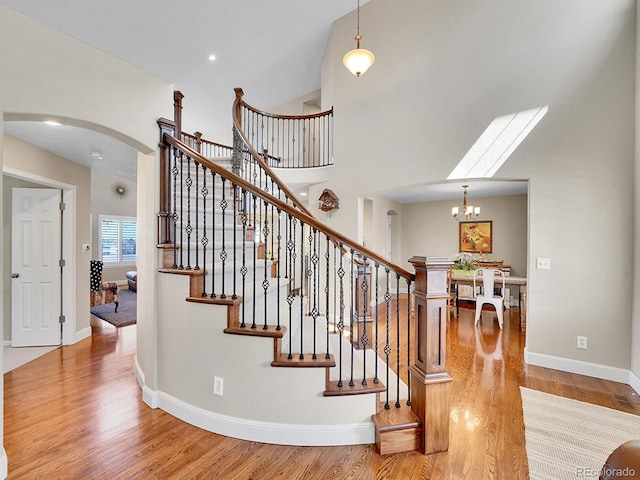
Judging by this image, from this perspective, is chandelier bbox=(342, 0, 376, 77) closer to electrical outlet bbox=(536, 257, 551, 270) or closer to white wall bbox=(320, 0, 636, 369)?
white wall bbox=(320, 0, 636, 369)

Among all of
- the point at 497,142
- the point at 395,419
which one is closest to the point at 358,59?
the point at 497,142

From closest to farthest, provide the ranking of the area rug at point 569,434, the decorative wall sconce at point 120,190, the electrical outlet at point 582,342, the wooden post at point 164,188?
the area rug at point 569,434 < the wooden post at point 164,188 < the electrical outlet at point 582,342 < the decorative wall sconce at point 120,190

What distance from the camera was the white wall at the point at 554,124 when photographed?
9.71 ft

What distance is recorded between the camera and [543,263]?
3.28 meters

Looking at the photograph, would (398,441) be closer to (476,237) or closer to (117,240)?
(476,237)

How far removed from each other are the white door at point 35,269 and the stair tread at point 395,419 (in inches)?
168

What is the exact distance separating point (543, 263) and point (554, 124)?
154 centimetres

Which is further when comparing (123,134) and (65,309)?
(65,309)

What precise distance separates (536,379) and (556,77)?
323 centimetres

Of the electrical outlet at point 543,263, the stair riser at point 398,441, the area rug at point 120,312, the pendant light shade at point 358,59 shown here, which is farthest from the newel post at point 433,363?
the area rug at point 120,312

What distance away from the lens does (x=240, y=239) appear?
324cm

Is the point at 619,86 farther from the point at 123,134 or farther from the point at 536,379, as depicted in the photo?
the point at 123,134

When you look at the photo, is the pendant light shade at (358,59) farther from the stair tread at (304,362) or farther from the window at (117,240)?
the window at (117,240)

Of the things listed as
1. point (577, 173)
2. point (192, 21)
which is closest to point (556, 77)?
point (577, 173)
